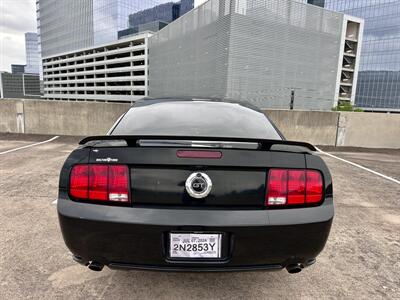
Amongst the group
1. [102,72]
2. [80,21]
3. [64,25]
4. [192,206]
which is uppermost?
[64,25]

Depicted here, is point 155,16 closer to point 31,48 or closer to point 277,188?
point 277,188

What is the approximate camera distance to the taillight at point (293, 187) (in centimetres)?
189

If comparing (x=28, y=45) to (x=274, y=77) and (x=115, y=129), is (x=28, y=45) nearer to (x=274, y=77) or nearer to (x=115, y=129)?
(x=274, y=77)

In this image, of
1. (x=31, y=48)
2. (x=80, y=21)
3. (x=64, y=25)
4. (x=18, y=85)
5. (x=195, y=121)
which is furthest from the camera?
(x=31, y=48)

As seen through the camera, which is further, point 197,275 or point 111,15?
point 111,15

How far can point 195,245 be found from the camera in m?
1.81

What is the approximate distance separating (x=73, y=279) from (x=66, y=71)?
11578cm

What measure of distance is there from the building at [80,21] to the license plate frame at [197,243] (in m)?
95.4

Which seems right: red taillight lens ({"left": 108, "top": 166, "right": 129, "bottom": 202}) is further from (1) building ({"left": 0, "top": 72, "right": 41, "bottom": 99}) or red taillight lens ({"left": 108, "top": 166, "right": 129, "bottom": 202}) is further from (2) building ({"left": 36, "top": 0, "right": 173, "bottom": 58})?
(1) building ({"left": 0, "top": 72, "right": 41, "bottom": 99})

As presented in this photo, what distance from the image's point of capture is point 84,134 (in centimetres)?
A: 1016

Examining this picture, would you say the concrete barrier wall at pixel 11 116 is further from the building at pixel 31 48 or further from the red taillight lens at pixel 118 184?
the building at pixel 31 48

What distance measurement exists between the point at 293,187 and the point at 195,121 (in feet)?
3.80

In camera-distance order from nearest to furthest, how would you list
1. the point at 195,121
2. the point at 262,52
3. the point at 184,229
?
the point at 184,229
the point at 195,121
the point at 262,52

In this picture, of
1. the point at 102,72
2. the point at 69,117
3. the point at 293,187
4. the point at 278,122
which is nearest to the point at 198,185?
the point at 293,187
